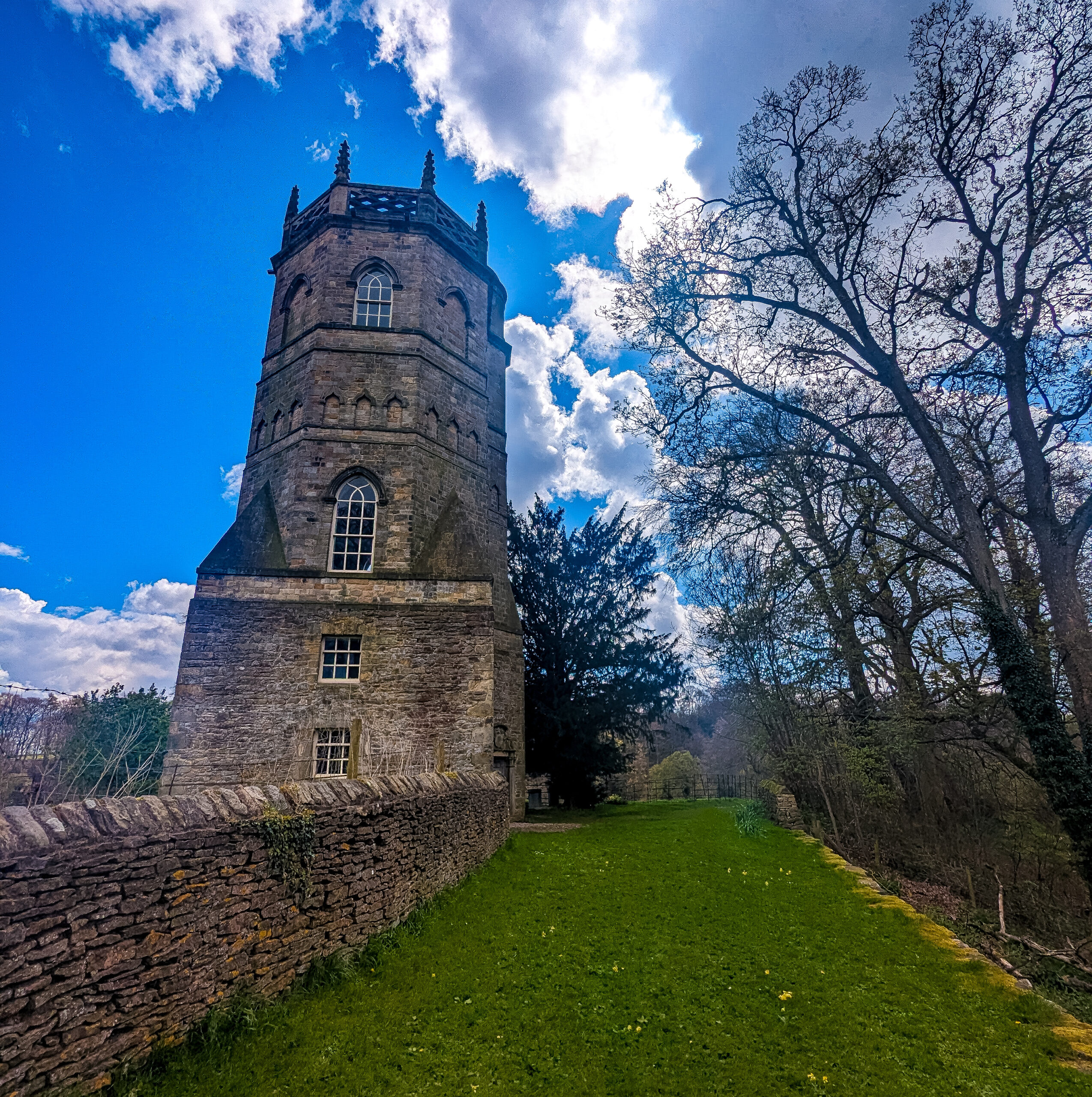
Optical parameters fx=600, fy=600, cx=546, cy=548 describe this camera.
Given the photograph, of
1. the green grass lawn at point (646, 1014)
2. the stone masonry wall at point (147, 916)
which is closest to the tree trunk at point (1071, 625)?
the green grass lawn at point (646, 1014)

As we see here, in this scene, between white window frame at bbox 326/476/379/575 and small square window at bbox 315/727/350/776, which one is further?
white window frame at bbox 326/476/379/575

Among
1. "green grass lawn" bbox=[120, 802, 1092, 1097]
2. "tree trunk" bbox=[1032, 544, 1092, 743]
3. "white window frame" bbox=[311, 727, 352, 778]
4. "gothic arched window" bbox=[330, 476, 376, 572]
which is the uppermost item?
"gothic arched window" bbox=[330, 476, 376, 572]

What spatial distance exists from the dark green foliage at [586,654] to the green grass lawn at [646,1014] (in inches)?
562

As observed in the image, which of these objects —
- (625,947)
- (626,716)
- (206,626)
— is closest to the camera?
(625,947)

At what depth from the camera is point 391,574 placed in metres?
15.7

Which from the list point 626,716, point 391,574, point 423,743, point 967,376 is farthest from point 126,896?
point 626,716

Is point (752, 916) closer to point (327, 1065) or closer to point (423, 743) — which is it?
point (327, 1065)

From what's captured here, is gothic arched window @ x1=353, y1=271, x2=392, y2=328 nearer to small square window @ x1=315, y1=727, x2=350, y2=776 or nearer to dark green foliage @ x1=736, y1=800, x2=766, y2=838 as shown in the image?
small square window @ x1=315, y1=727, x2=350, y2=776

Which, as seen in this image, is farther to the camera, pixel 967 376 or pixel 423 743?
pixel 423 743

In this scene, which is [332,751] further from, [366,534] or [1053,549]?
[1053,549]

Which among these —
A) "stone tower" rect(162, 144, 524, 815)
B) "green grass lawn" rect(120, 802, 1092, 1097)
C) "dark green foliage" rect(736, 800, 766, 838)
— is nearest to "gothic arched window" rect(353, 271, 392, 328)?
"stone tower" rect(162, 144, 524, 815)

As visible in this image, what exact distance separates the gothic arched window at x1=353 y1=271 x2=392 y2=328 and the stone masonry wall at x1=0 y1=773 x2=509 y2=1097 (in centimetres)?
1587

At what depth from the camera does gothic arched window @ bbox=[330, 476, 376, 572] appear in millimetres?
16266

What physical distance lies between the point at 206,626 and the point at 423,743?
228 inches
